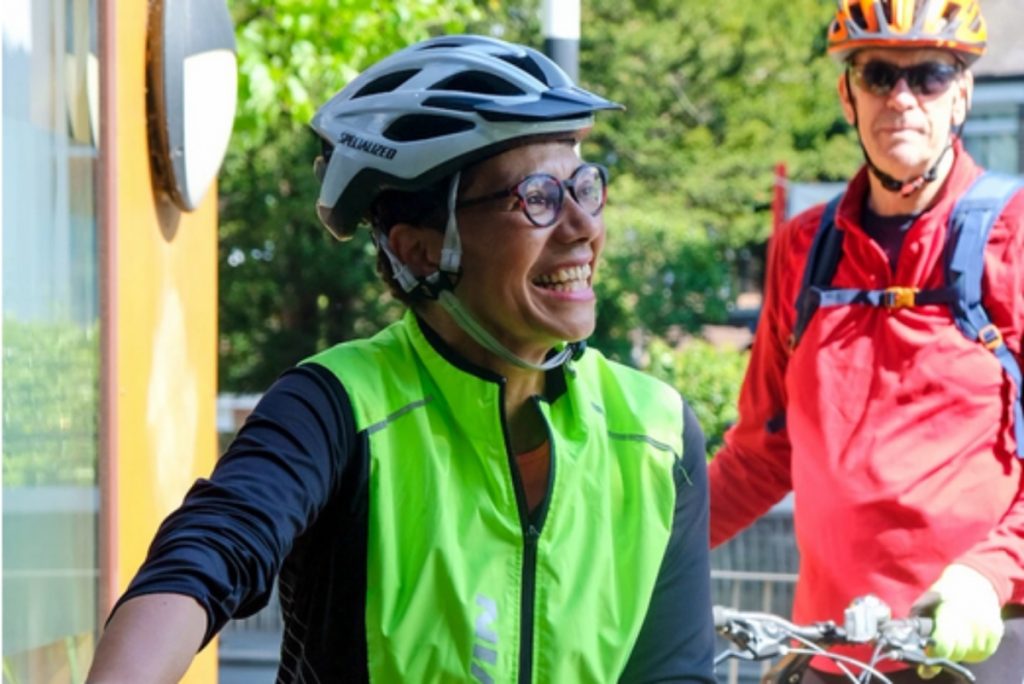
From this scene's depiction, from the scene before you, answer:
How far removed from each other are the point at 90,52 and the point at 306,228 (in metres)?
25.9

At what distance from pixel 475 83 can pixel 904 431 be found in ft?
5.89

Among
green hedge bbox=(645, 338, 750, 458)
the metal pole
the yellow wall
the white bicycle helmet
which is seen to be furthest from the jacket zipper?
green hedge bbox=(645, 338, 750, 458)

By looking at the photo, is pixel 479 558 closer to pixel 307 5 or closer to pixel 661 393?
pixel 661 393

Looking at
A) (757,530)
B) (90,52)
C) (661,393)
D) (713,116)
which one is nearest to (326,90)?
(757,530)

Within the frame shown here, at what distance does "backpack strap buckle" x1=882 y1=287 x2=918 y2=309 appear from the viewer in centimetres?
427

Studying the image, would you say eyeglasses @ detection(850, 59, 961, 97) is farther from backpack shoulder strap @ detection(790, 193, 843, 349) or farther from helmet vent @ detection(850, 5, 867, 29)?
backpack shoulder strap @ detection(790, 193, 843, 349)

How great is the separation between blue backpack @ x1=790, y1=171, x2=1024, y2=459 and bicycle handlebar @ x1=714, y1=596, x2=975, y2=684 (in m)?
0.51

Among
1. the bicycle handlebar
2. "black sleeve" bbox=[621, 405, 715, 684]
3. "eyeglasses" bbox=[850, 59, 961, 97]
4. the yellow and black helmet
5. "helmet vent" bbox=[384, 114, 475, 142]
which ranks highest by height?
Answer: the yellow and black helmet

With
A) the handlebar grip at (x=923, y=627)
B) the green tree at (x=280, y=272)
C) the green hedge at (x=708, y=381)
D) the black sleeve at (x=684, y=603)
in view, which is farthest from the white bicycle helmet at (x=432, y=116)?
the green tree at (x=280, y=272)

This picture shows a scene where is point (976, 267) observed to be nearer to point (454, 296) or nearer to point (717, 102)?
point (454, 296)

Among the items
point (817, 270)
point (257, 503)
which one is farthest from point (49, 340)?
point (257, 503)

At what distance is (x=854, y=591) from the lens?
169 inches

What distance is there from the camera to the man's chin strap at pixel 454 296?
8.87 ft

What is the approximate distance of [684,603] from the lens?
2.68 m
